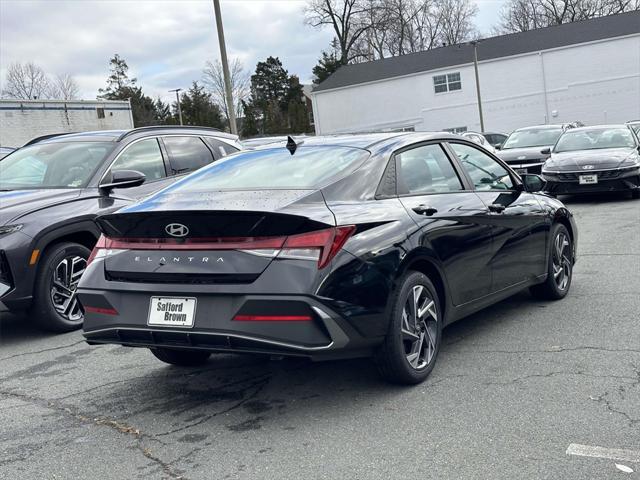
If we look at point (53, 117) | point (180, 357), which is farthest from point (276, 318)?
point (53, 117)

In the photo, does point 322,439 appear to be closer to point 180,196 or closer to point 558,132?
point 180,196

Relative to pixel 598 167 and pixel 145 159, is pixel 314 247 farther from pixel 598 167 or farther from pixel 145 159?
pixel 598 167

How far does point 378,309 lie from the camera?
4184mm

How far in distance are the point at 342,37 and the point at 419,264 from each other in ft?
221

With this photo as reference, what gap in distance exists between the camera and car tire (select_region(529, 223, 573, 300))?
21.5 feet

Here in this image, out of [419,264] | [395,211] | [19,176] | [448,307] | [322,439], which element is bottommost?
[322,439]

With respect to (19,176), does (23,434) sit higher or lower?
lower

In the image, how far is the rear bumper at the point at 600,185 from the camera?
1373cm

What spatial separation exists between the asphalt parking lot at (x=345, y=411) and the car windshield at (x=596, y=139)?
9632 mm

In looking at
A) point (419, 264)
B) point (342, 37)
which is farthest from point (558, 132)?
point (342, 37)

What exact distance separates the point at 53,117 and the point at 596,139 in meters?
25.2

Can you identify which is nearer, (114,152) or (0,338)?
(0,338)

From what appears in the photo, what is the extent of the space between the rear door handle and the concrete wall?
43547mm

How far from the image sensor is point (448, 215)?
16.6ft
